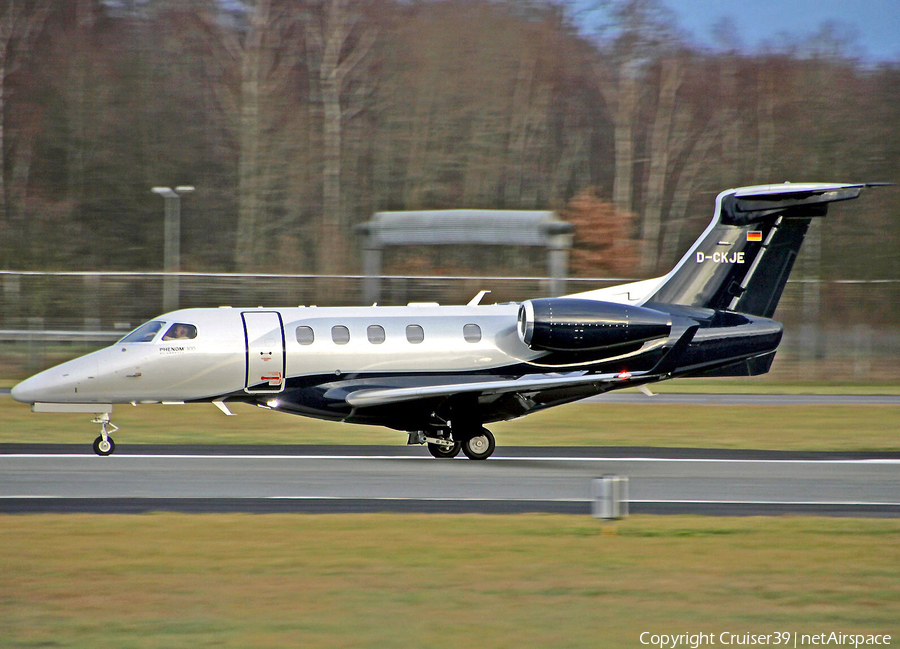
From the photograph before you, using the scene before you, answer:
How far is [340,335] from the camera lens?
17.6 meters

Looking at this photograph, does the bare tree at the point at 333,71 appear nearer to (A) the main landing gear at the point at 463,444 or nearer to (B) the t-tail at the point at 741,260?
(B) the t-tail at the point at 741,260

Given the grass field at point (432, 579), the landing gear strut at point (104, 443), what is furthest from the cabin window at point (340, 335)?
the grass field at point (432, 579)

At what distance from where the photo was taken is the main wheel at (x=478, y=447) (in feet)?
58.3

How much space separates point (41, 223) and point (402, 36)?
20.1 m

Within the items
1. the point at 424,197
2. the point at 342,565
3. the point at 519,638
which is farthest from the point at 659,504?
the point at 424,197

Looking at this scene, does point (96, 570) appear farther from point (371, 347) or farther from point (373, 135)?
point (373, 135)

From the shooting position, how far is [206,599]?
8.41m

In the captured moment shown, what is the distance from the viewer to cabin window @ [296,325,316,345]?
57.5 feet

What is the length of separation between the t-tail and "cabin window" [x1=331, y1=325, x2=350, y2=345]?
5.67m

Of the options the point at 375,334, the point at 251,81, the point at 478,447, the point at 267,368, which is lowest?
the point at 478,447

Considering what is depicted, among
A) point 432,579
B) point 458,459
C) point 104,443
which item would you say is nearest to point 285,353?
point 104,443

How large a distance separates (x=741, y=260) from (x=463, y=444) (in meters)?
6.27

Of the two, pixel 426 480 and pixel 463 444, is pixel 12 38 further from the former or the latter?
pixel 426 480

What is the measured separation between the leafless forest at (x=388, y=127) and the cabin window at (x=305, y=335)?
28.2 meters
